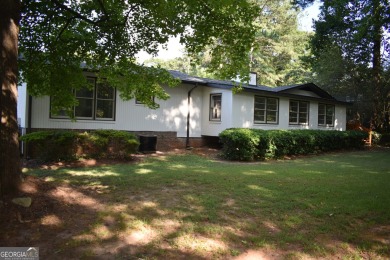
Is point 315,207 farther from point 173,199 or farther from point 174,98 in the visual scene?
point 174,98

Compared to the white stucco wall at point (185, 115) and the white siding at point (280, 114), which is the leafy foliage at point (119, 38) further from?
the white siding at point (280, 114)

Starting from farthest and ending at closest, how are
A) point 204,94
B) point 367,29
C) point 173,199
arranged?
point 204,94, point 367,29, point 173,199

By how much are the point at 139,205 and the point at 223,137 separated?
825 centimetres

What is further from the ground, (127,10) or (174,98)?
(127,10)

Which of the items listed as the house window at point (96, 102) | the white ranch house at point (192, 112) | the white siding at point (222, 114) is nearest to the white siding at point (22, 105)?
the white ranch house at point (192, 112)

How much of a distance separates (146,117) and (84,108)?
2.97 metres

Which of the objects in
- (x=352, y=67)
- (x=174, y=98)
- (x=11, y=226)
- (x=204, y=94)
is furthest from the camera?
(x=352, y=67)

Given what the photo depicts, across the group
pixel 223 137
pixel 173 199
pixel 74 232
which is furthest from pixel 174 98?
pixel 74 232

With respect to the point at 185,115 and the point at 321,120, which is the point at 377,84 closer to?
the point at 321,120

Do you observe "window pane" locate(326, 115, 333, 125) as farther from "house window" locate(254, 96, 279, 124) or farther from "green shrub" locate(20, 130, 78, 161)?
"green shrub" locate(20, 130, 78, 161)

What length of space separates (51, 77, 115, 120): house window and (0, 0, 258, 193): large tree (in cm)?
518

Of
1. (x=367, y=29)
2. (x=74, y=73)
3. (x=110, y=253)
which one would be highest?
(x=367, y=29)

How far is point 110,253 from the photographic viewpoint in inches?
155

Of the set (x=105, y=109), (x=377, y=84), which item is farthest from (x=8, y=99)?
(x=377, y=84)
